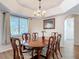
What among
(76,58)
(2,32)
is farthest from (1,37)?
(76,58)

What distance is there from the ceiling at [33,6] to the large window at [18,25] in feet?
2.01

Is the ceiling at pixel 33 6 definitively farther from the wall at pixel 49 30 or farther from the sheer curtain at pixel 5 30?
the wall at pixel 49 30

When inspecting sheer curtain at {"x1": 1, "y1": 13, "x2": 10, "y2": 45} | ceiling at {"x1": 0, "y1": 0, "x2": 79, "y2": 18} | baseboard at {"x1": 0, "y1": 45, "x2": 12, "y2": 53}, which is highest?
ceiling at {"x1": 0, "y1": 0, "x2": 79, "y2": 18}

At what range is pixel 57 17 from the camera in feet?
25.4

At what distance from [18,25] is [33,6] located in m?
1.66

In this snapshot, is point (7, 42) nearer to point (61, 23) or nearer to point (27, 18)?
point (27, 18)

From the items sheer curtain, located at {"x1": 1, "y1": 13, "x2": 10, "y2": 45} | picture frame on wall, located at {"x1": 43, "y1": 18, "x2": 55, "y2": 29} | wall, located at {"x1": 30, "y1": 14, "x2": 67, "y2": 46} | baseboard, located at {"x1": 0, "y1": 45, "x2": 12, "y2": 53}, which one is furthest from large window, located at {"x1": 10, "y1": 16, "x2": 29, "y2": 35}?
picture frame on wall, located at {"x1": 43, "y1": 18, "x2": 55, "y2": 29}

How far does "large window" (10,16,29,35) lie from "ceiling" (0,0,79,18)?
24.2 inches

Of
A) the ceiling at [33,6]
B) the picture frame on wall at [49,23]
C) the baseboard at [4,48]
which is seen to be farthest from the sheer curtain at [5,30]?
the picture frame on wall at [49,23]

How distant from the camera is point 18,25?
778 centimetres

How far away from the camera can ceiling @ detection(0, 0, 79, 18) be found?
5551 millimetres

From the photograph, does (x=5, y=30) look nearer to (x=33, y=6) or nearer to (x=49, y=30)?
(x=33, y=6)

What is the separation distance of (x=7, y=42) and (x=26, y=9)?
102 inches

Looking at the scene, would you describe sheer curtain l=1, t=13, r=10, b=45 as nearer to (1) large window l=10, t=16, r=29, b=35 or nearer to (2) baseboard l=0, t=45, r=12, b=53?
(2) baseboard l=0, t=45, r=12, b=53
